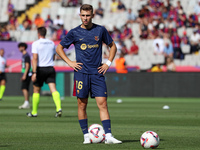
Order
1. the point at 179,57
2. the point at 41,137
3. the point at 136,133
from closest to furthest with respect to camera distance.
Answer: the point at 41,137, the point at 136,133, the point at 179,57

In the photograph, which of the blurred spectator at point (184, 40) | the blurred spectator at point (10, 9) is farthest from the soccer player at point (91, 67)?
the blurred spectator at point (10, 9)

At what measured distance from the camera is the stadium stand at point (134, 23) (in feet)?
95.9

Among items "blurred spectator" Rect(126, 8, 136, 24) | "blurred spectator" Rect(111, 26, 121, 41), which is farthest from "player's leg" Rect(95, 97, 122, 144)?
"blurred spectator" Rect(126, 8, 136, 24)

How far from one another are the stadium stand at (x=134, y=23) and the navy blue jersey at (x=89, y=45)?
820 inches

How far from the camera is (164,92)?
26.5 m

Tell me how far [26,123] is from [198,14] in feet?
69.6

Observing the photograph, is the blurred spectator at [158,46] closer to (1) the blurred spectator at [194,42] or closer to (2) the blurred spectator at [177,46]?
(2) the blurred spectator at [177,46]

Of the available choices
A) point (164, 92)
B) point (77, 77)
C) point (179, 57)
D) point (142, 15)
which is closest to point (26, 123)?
point (77, 77)

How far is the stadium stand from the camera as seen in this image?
2922 centimetres

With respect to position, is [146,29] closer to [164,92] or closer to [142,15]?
[142,15]

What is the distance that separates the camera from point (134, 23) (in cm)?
3158

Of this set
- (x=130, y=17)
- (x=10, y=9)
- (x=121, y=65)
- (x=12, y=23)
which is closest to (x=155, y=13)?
(x=130, y=17)

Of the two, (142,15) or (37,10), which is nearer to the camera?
(142,15)

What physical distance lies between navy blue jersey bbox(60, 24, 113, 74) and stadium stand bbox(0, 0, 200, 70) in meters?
20.8
